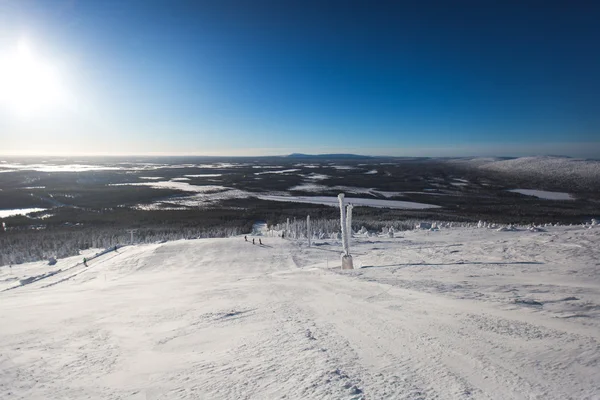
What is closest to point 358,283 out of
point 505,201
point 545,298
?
point 545,298

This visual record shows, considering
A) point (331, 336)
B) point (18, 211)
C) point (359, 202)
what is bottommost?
point (359, 202)

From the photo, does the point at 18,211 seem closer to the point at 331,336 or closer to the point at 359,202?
the point at 359,202

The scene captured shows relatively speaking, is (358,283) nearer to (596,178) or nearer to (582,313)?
(582,313)

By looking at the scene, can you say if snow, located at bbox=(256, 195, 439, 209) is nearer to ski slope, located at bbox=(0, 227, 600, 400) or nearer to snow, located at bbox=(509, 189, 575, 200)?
snow, located at bbox=(509, 189, 575, 200)

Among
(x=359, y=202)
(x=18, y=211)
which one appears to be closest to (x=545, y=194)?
(x=359, y=202)

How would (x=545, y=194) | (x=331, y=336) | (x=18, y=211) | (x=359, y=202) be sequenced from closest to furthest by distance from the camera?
1. (x=331, y=336)
2. (x=18, y=211)
3. (x=359, y=202)
4. (x=545, y=194)

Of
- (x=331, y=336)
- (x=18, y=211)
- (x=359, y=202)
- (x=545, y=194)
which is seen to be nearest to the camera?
(x=331, y=336)

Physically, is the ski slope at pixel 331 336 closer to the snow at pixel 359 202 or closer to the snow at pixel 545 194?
the snow at pixel 359 202

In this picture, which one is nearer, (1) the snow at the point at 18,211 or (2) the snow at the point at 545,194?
(1) the snow at the point at 18,211

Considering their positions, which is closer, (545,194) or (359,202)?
(359,202)

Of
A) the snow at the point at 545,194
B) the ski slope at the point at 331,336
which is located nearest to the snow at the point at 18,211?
the ski slope at the point at 331,336
